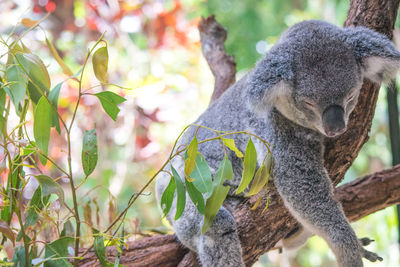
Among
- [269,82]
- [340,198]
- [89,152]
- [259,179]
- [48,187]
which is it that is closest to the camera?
[48,187]

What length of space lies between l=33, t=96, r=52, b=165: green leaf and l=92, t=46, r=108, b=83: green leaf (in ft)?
0.68

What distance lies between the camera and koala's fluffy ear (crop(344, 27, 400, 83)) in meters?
2.03

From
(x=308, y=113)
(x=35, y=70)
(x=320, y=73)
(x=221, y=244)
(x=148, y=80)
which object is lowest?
(x=221, y=244)

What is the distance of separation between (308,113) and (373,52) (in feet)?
1.43

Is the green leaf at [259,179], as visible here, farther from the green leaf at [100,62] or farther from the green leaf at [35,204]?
the green leaf at [35,204]

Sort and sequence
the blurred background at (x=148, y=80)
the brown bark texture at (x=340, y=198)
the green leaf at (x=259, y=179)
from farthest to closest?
the blurred background at (x=148, y=80), the brown bark texture at (x=340, y=198), the green leaf at (x=259, y=179)

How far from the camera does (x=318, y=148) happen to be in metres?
2.18

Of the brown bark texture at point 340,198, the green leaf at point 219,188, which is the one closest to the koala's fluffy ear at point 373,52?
the brown bark texture at point 340,198

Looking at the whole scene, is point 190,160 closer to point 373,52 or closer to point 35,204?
point 35,204

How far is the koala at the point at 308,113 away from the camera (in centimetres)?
198

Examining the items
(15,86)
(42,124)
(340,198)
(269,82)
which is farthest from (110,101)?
(340,198)

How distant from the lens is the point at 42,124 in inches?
59.1

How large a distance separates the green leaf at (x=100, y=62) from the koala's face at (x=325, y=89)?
3.04ft


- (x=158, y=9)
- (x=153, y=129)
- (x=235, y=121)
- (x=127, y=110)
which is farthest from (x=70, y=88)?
(x=235, y=121)
